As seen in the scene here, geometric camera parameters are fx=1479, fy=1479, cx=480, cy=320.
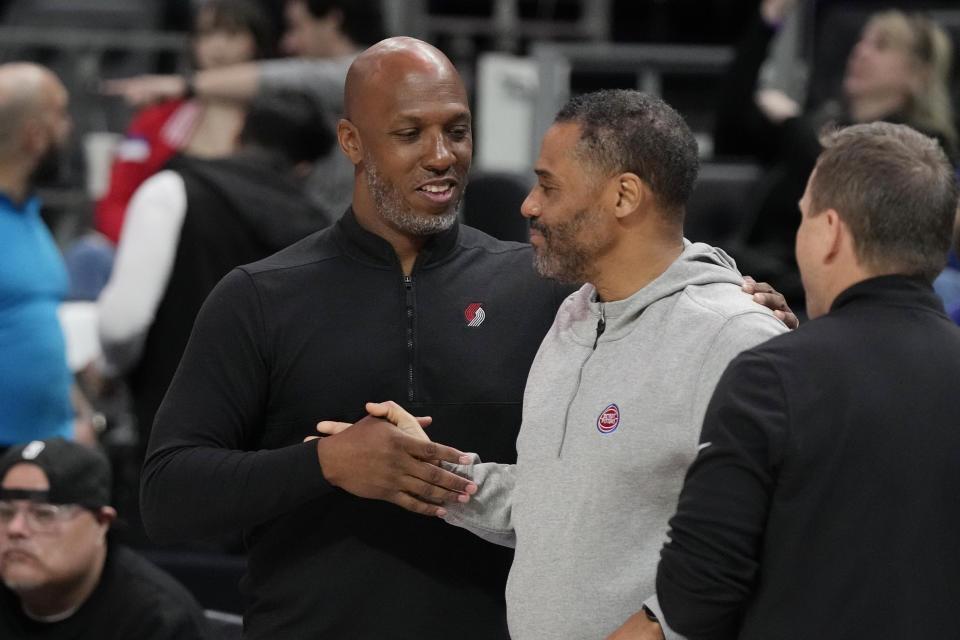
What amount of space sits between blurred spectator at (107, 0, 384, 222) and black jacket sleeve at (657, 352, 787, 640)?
2.43 m

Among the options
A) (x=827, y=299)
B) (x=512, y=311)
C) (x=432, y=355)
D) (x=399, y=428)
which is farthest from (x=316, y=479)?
(x=827, y=299)

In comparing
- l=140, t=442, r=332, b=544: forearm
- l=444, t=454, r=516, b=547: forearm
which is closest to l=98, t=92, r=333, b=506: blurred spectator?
l=140, t=442, r=332, b=544: forearm

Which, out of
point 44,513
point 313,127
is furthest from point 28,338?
point 313,127

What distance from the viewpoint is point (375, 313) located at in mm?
2432

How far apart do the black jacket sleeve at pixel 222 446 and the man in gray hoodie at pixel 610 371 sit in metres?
0.27

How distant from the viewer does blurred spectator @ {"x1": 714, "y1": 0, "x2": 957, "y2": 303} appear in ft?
14.8

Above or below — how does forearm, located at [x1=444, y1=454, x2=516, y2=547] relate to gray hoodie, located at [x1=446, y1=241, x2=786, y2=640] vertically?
below

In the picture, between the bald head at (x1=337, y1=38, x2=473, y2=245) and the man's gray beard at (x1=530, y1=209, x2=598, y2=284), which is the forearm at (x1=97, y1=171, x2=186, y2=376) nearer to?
the bald head at (x1=337, y1=38, x2=473, y2=245)

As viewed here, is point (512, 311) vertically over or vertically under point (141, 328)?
Result: over

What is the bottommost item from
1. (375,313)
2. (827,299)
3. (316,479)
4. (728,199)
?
(728,199)

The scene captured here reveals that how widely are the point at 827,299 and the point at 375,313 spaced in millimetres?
788

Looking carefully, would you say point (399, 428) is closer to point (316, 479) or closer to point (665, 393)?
point (316, 479)

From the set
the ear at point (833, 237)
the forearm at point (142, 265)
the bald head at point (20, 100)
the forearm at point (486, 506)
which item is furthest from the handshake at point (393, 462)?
the bald head at point (20, 100)

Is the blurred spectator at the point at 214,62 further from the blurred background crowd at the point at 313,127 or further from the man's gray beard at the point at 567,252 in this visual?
the man's gray beard at the point at 567,252
